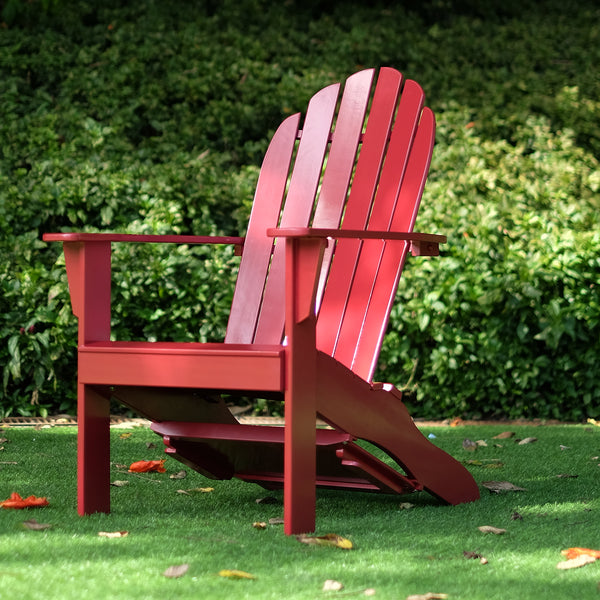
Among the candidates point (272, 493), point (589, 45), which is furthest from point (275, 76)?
point (272, 493)

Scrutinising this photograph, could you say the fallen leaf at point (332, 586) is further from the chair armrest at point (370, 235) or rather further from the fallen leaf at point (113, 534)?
the chair armrest at point (370, 235)

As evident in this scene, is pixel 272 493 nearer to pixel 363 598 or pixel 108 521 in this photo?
pixel 108 521

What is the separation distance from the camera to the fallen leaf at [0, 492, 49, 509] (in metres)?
2.89

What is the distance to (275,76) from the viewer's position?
781 cm

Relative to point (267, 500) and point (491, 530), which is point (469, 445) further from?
point (491, 530)

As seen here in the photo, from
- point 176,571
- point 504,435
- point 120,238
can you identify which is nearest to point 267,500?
point 120,238

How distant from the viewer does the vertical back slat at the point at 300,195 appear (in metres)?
3.33

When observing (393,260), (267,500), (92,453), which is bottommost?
(267,500)

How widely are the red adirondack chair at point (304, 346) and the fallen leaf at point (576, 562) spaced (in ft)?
2.24

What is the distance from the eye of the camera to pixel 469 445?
14.1ft

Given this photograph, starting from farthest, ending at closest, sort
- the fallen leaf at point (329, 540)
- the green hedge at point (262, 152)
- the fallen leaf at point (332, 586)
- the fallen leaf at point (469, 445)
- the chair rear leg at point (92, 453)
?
the green hedge at point (262, 152)
the fallen leaf at point (469, 445)
the chair rear leg at point (92, 453)
the fallen leaf at point (329, 540)
the fallen leaf at point (332, 586)

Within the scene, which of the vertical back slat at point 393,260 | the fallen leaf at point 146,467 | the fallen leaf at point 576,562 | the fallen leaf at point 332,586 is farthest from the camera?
the fallen leaf at point 146,467

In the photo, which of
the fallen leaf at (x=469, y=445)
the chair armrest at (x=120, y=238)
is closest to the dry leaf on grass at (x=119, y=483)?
the chair armrest at (x=120, y=238)

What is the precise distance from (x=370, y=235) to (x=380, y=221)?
A: 0.61 metres
